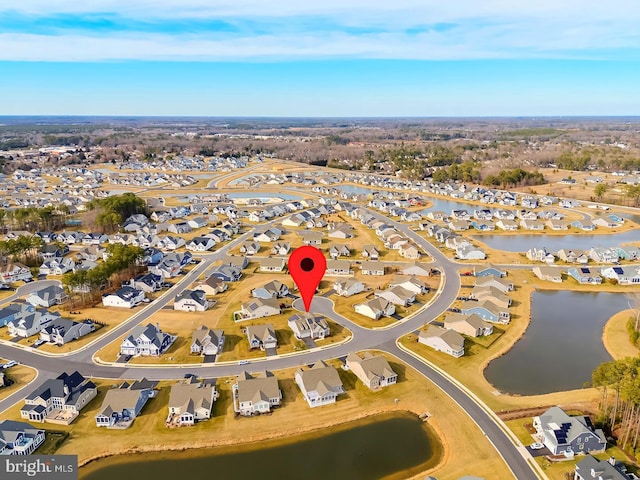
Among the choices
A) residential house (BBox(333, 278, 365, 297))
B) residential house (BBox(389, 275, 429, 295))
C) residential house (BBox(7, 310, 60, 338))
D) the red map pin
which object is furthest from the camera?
residential house (BBox(389, 275, 429, 295))

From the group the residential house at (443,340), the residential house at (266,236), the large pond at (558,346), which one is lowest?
the large pond at (558,346)

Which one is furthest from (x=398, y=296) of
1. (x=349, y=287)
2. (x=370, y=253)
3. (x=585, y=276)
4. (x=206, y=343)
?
(x=585, y=276)

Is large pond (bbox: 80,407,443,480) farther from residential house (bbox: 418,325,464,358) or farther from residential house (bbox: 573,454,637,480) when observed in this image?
residential house (bbox: 418,325,464,358)

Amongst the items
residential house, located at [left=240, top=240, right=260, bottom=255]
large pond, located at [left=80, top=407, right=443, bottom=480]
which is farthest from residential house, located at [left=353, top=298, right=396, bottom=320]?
residential house, located at [left=240, top=240, right=260, bottom=255]

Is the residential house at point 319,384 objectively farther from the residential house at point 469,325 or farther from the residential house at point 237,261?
the residential house at point 237,261

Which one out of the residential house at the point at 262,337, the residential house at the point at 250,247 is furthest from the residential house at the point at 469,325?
the residential house at the point at 250,247

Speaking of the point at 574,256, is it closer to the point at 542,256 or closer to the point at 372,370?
the point at 542,256
